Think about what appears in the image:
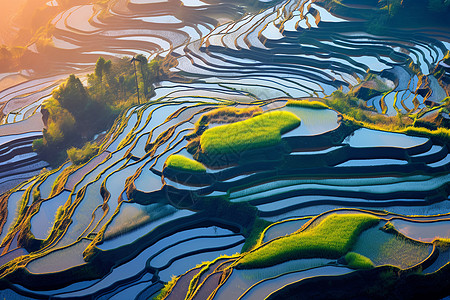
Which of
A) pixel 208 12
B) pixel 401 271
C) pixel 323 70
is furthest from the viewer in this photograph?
pixel 208 12

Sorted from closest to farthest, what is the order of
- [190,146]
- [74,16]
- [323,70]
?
[190,146]
[323,70]
[74,16]

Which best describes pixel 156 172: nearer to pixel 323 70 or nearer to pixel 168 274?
pixel 168 274

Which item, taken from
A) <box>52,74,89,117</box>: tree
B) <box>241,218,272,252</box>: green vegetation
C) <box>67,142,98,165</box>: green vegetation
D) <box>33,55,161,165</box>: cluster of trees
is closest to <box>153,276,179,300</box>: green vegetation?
<box>241,218,272,252</box>: green vegetation

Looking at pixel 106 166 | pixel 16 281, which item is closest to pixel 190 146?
pixel 106 166

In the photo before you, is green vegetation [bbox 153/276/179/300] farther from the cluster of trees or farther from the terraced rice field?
the cluster of trees

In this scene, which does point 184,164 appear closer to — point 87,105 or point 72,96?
point 87,105
